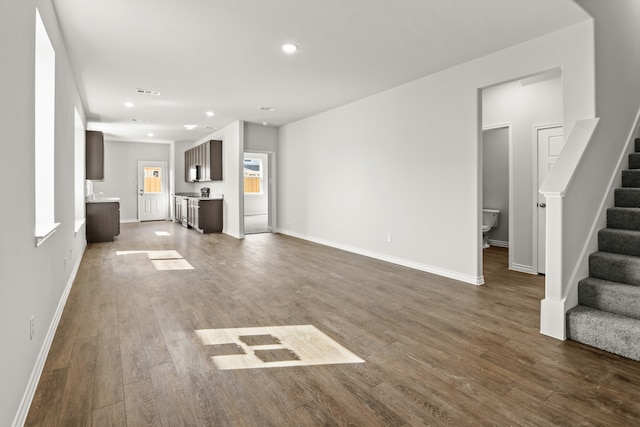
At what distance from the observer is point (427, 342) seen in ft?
8.54

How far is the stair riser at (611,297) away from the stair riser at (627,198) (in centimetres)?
101

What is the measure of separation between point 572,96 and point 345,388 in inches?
126

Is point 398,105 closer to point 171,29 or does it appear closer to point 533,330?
point 171,29

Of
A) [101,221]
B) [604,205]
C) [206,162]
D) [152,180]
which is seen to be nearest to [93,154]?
[101,221]

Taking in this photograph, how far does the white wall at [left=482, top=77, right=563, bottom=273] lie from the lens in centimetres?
455

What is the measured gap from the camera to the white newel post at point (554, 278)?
2.65 m

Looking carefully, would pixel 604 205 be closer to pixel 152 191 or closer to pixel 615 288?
pixel 615 288

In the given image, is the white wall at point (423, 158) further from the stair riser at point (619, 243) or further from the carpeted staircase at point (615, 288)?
the stair riser at point (619, 243)

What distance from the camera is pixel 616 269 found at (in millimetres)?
2844

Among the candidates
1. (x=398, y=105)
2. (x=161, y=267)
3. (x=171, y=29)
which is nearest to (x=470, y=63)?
(x=398, y=105)

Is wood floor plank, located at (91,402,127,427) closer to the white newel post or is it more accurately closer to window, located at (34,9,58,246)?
window, located at (34,9,58,246)

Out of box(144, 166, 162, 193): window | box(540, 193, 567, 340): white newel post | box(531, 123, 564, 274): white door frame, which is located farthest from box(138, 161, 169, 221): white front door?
box(540, 193, 567, 340): white newel post

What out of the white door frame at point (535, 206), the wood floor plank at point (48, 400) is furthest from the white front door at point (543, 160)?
the wood floor plank at point (48, 400)

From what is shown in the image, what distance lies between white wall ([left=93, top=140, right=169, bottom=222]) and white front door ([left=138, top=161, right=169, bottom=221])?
14cm
